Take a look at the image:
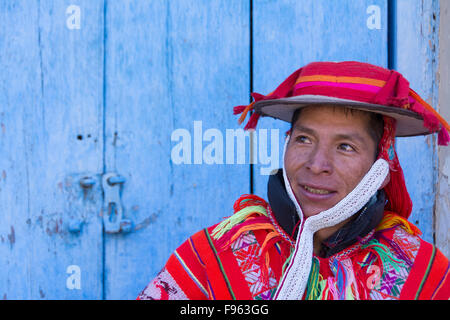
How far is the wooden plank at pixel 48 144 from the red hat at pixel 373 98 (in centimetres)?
90

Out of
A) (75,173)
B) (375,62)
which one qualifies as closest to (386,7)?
(375,62)

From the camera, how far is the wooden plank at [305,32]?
2.00 meters

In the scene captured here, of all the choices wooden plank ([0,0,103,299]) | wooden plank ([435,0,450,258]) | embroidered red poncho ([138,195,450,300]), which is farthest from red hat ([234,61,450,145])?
wooden plank ([0,0,103,299])

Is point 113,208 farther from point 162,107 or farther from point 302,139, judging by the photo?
point 302,139

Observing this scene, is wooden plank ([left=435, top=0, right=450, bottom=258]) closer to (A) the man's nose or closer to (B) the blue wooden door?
(B) the blue wooden door

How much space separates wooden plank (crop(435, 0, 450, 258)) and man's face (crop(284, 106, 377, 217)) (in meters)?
0.93

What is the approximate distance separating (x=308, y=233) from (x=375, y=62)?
1111 millimetres

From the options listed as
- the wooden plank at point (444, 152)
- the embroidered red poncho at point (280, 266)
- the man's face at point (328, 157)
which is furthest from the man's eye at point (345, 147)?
the wooden plank at point (444, 152)

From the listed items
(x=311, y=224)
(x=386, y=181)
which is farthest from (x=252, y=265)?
(x=386, y=181)

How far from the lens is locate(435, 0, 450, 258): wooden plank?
202 cm

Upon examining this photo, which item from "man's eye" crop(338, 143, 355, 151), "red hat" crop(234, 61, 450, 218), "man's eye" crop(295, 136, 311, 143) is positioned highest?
"red hat" crop(234, 61, 450, 218)

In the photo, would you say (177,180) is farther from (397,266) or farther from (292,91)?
(397,266)

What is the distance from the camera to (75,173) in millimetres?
1963

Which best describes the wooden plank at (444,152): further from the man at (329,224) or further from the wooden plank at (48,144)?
the wooden plank at (48,144)
